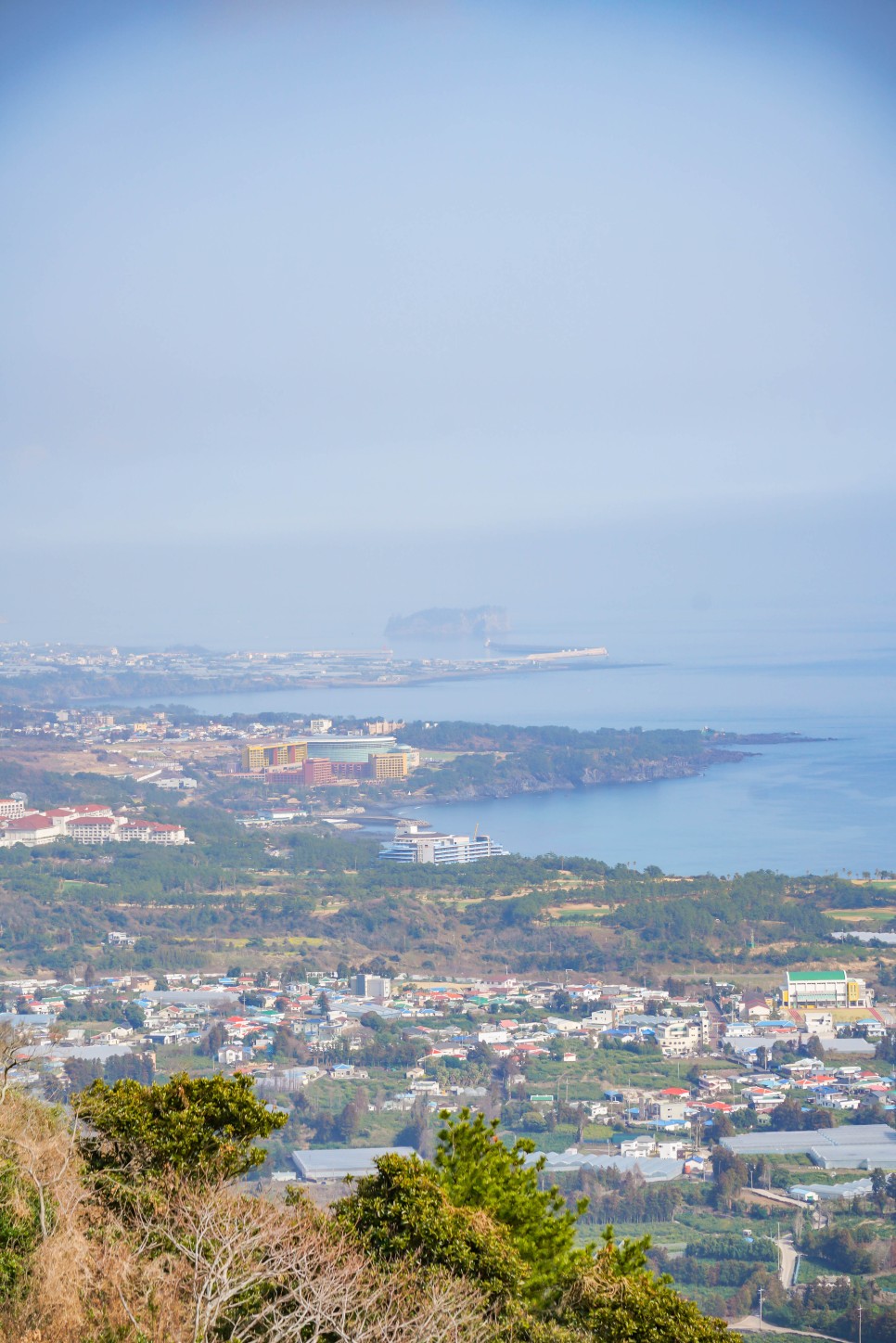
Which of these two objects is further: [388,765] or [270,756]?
[270,756]

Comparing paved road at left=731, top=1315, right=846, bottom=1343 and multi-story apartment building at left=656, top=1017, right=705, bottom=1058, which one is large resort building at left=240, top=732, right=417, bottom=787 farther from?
paved road at left=731, top=1315, right=846, bottom=1343

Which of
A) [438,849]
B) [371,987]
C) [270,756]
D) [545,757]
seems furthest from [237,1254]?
[545,757]

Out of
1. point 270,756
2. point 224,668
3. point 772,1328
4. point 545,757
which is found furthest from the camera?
point 224,668

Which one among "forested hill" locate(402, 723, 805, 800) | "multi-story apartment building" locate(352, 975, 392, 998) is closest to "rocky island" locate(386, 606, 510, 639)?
"forested hill" locate(402, 723, 805, 800)

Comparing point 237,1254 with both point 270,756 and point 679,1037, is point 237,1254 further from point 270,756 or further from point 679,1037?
point 270,756

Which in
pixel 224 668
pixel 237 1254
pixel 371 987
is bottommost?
pixel 371 987

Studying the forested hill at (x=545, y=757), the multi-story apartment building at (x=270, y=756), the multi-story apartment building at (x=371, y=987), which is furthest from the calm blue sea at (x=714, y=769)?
the multi-story apartment building at (x=371, y=987)
